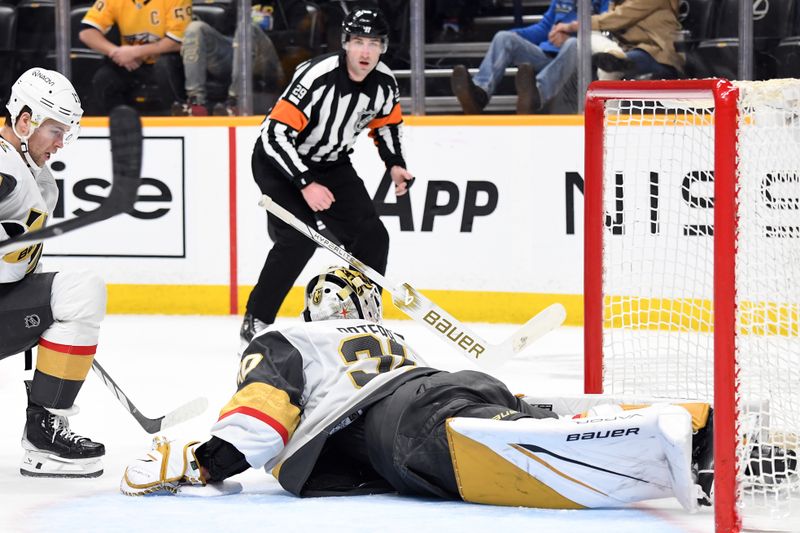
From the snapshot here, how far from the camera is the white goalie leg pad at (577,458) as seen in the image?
226cm

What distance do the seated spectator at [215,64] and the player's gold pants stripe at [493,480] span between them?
11.3ft

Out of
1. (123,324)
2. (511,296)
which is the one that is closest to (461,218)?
(511,296)

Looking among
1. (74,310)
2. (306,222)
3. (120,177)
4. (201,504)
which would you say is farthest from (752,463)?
(306,222)

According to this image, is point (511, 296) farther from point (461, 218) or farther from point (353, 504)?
point (353, 504)

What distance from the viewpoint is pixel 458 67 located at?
551 centimetres

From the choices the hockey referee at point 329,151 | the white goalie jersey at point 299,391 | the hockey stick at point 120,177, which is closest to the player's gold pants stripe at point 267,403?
the white goalie jersey at point 299,391

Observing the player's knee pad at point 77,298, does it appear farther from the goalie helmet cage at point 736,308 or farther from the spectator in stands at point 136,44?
the spectator in stands at point 136,44

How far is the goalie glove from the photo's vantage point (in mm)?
2535

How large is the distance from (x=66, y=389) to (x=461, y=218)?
107 inches

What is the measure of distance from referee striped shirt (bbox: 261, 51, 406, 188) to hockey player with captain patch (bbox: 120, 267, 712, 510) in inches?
65.6

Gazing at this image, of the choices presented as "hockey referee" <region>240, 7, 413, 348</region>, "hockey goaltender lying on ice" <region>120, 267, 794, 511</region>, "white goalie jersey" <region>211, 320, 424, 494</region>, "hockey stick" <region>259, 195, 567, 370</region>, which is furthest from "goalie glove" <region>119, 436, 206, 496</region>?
"hockey referee" <region>240, 7, 413, 348</region>

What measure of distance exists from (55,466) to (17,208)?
1.74 feet

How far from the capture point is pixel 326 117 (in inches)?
170

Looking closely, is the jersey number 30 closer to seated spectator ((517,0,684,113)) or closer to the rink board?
the rink board
